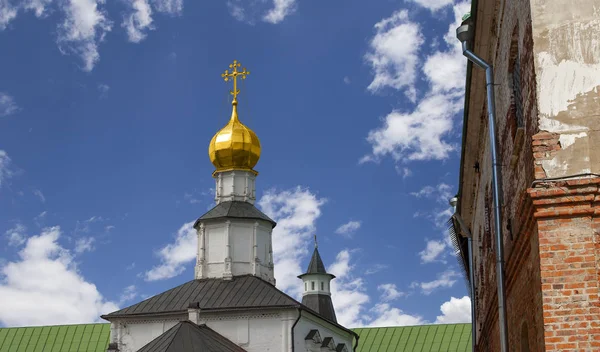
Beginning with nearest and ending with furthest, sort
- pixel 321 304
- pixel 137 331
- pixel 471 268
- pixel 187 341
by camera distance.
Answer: pixel 471 268 → pixel 187 341 → pixel 137 331 → pixel 321 304

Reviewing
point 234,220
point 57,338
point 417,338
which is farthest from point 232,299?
point 57,338

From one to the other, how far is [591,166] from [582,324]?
1.41 metres

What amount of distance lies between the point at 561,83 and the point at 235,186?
3016 centimetres

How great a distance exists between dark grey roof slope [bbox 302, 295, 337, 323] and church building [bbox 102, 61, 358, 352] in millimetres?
10831

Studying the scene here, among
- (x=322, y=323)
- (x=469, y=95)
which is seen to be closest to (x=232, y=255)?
(x=322, y=323)

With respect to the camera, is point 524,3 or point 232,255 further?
point 232,255

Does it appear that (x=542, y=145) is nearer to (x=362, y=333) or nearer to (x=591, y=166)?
(x=591, y=166)

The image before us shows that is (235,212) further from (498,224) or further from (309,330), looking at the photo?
(498,224)

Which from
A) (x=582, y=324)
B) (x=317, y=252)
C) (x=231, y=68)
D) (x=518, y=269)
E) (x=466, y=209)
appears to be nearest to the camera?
(x=582, y=324)

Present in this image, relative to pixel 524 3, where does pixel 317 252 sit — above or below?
above

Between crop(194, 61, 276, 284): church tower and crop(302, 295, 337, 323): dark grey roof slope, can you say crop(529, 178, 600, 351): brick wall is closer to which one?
crop(194, 61, 276, 284): church tower

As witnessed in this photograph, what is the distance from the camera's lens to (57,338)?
49.3m

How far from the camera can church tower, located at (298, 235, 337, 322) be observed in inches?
2018

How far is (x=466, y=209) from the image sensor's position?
20.5 meters
